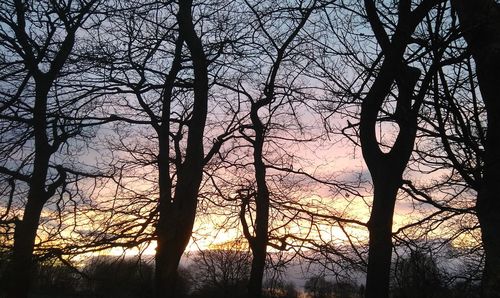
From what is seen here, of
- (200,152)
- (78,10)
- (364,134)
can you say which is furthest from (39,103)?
(364,134)

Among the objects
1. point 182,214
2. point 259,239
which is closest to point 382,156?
point 182,214

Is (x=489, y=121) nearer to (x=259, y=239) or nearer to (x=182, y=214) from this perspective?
(x=182, y=214)

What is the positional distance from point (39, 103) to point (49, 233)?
3.79m

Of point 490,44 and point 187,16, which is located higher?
point 187,16

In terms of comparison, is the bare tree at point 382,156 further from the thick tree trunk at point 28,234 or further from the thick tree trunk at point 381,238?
the thick tree trunk at point 28,234

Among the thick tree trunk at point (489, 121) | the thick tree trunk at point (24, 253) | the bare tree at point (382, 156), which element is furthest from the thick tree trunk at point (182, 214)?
the thick tree trunk at point (489, 121)

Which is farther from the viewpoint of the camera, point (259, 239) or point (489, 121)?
point (259, 239)

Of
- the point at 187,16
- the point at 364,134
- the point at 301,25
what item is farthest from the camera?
the point at 187,16

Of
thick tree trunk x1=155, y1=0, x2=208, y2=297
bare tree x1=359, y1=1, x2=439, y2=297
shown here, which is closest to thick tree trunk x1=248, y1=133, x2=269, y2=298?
thick tree trunk x1=155, y1=0, x2=208, y2=297

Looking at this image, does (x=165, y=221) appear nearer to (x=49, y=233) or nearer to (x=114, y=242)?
(x=114, y=242)

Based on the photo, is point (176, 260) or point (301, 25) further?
point (176, 260)

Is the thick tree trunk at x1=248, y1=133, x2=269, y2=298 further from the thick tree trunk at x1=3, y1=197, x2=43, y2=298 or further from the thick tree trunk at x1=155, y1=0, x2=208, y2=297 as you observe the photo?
the thick tree trunk at x1=3, y1=197, x2=43, y2=298

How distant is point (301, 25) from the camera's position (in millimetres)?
5926

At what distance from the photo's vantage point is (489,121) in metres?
3.19
